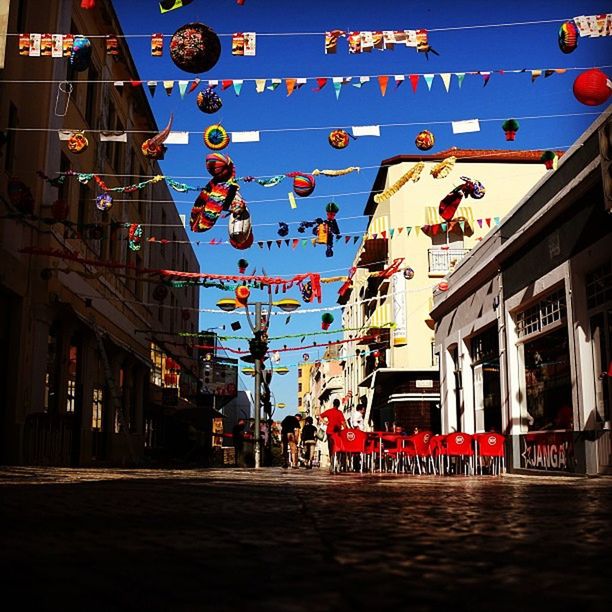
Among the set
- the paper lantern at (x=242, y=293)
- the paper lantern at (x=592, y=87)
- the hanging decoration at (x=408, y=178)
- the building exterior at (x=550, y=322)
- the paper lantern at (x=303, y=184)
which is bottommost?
the building exterior at (x=550, y=322)

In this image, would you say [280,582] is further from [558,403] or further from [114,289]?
[114,289]

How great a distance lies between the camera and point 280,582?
195 cm

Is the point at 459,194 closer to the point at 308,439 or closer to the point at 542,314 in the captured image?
the point at 542,314

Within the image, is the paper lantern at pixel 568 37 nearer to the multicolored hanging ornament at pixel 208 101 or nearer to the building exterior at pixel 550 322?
the building exterior at pixel 550 322

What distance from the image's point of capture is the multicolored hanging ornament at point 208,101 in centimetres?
1305

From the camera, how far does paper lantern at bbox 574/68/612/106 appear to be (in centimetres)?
1016

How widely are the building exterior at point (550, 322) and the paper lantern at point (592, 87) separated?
966 mm

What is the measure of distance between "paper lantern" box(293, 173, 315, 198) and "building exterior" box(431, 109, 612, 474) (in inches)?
169

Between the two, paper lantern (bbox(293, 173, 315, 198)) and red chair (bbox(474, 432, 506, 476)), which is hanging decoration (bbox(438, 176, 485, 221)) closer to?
paper lantern (bbox(293, 173, 315, 198))

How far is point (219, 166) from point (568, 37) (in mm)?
6442

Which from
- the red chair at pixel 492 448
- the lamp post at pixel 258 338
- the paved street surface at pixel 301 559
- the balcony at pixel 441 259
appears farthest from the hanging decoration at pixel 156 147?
the balcony at pixel 441 259

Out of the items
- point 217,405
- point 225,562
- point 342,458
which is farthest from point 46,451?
point 217,405

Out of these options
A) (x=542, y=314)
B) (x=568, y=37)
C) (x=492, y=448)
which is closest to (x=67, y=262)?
(x=492, y=448)

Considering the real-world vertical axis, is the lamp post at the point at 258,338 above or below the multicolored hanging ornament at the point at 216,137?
below
